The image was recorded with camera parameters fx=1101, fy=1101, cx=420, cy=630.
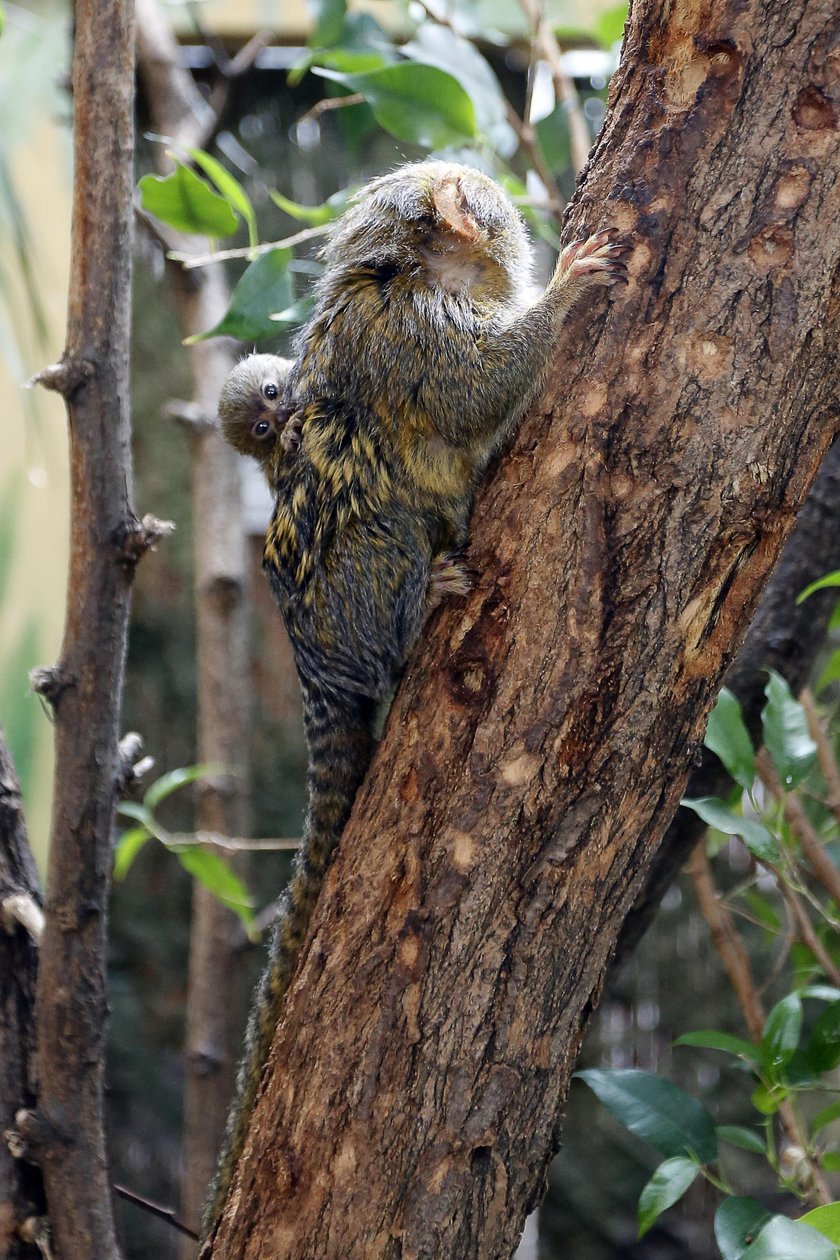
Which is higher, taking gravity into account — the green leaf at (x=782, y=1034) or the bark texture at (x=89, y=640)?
the bark texture at (x=89, y=640)

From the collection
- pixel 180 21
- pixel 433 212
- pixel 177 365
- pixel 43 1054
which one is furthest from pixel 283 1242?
pixel 180 21

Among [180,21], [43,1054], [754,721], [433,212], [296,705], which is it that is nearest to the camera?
[43,1054]

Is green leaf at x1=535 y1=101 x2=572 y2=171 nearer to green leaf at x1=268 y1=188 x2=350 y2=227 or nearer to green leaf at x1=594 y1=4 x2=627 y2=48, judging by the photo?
green leaf at x1=594 y1=4 x2=627 y2=48

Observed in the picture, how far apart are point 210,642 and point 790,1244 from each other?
1.64 m

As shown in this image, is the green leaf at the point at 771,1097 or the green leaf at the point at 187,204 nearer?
the green leaf at the point at 771,1097

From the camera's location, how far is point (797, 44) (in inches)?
44.7

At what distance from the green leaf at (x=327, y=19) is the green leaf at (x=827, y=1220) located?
192cm

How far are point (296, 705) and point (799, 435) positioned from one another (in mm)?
2690

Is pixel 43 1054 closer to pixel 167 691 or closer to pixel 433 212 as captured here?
pixel 433 212

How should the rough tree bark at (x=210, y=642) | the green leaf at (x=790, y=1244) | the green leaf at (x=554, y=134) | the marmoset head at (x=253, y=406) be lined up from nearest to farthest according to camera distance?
the green leaf at (x=790, y=1244) < the marmoset head at (x=253, y=406) < the green leaf at (x=554, y=134) < the rough tree bark at (x=210, y=642)

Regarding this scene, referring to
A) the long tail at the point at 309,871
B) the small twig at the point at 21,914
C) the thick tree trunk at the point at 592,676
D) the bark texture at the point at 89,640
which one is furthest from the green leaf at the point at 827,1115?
the small twig at the point at 21,914

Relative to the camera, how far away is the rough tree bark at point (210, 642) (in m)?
2.24

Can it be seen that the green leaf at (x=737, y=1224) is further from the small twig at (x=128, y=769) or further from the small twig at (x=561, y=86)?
the small twig at (x=561, y=86)

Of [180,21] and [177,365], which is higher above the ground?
[180,21]
